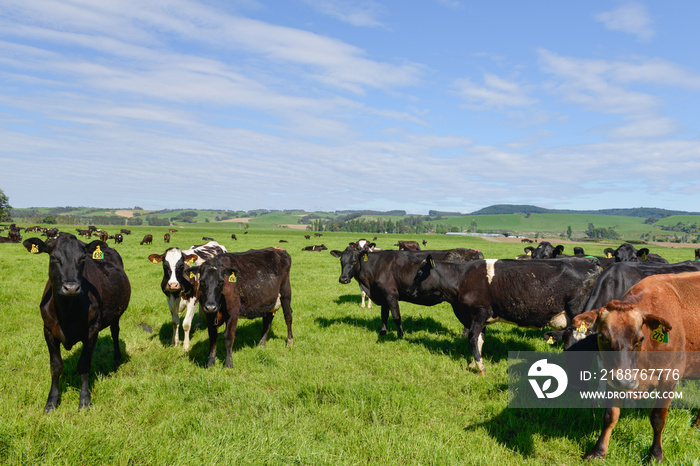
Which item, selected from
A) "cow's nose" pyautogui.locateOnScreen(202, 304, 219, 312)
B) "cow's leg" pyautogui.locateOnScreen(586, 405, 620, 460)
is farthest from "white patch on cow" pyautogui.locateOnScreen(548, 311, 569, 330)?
"cow's nose" pyautogui.locateOnScreen(202, 304, 219, 312)

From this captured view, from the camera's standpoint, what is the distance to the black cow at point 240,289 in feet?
22.0

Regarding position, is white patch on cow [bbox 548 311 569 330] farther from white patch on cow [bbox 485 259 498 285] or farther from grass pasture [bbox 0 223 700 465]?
white patch on cow [bbox 485 259 498 285]

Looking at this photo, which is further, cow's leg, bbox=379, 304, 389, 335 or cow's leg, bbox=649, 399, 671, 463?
cow's leg, bbox=379, 304, 389, 335

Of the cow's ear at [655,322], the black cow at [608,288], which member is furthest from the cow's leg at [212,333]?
the cow's ear at [655,322]

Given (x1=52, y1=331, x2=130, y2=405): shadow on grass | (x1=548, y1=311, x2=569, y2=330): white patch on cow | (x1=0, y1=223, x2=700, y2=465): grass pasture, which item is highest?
(x1=548, y1=311, x2=569, y2=330): white patch on cow

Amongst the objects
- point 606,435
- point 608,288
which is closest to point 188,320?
point 606,435

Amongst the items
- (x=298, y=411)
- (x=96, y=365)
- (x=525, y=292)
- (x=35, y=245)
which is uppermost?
(x=35, y=245)

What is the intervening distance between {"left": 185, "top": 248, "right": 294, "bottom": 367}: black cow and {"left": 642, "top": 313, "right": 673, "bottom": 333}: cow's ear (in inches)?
247

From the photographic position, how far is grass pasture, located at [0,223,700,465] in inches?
158

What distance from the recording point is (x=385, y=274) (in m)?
9.98

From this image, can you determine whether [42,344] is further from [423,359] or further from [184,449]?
[423,359]

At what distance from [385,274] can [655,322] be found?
258 inches

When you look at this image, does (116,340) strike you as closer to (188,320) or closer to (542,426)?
(188,320)

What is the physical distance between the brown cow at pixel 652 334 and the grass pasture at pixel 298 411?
0.51 m
